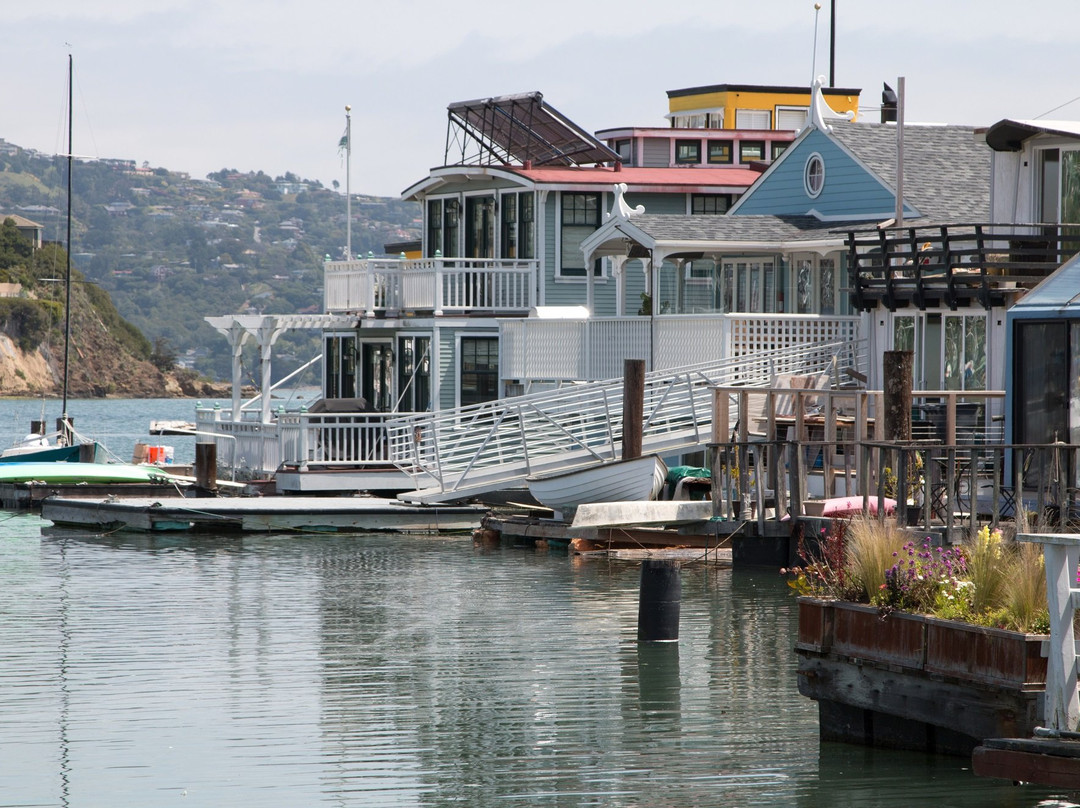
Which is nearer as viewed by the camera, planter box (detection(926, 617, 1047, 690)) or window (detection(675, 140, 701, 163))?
planter box (detection(926, 617, 1047, 690))

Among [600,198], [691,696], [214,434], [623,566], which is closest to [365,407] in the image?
[214,434]

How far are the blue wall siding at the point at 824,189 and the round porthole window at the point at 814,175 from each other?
10cm

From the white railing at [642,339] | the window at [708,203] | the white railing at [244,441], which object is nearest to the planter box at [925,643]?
the white railing at [642,339]

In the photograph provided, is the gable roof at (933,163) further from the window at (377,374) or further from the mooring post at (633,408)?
the window at (377,374)

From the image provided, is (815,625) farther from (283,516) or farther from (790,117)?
(790,117)

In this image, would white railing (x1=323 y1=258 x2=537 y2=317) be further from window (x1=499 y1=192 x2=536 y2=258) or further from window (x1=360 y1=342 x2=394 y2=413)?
window (x1=360 y1=342 x2=394 y2=413)

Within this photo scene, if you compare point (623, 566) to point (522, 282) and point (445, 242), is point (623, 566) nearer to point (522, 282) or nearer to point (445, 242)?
point (522, 282)

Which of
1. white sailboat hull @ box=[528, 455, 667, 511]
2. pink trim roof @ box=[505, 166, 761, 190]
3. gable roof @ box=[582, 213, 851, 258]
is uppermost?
pink trim roof @ box=[505, 166, 761, 190]

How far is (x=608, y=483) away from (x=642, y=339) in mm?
6286

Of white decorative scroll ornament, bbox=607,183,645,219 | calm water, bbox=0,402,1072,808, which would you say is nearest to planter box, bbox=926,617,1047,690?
calm water, bbox=0,402,1072,808

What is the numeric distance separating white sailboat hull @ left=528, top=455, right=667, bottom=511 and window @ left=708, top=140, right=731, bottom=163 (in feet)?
60.4

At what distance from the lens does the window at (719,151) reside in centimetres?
4566

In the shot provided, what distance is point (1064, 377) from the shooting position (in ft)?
70.3

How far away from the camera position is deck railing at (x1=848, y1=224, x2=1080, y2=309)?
27797 millimetres
